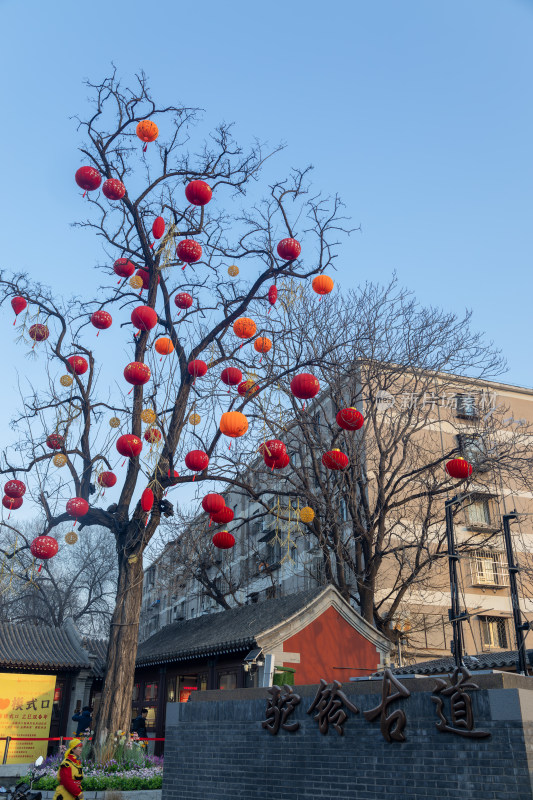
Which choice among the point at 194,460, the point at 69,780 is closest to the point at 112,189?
the point at 194,460

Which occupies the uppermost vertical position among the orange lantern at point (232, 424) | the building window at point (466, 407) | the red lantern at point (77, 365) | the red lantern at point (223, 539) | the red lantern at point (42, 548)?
the building window at point (466, 407)

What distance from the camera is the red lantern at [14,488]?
37.1 ft

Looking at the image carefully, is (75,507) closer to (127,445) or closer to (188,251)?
(127,445)

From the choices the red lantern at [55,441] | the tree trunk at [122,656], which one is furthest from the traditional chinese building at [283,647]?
the red lantern at [55,441]

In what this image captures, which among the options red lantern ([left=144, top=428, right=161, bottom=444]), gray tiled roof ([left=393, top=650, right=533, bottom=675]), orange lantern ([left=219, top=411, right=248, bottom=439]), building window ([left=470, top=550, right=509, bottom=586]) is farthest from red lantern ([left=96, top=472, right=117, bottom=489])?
building window ([left=470, top=550, right=509, bottom=586])

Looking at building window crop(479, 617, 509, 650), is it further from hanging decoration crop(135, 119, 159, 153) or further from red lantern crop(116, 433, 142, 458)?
hanging decoration crop(135, 119, 159, 153)

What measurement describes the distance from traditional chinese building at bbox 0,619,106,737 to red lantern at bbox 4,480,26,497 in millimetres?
11353

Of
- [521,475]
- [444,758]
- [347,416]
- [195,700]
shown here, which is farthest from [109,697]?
[521,475]

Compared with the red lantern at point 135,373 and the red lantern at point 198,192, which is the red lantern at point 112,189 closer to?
the red lantern at point 198,192

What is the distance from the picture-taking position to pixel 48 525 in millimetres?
12492

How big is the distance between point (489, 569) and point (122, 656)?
53.7 ft

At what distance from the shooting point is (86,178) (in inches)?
423

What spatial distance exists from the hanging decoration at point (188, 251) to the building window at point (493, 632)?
729 inches

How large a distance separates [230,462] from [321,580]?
707 cm
